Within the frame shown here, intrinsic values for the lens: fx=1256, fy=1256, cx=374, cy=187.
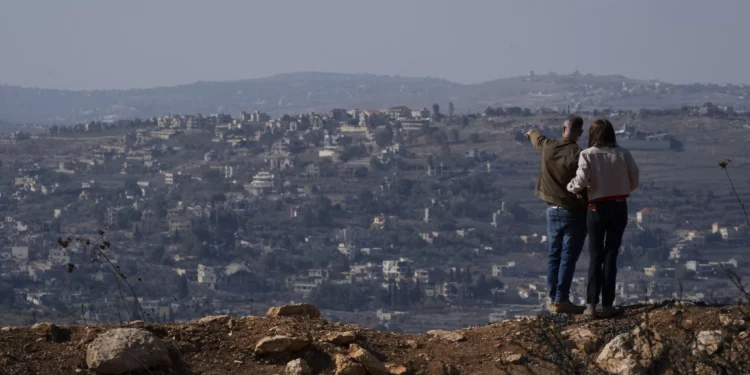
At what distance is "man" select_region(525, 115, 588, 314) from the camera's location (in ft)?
19.0

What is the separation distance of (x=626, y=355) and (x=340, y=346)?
44.7 inches

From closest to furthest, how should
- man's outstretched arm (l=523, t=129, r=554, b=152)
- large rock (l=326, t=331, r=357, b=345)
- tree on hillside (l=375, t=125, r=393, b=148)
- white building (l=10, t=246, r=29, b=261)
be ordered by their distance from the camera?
large rock (l=326, t=331, r=357, b=345) → man's outstretched arm (l=523, t=129, r=554, b=152) → white building (l=10, t=246, r=29, b=261) → tree on hillside (l=375, t=125, r=393, b=148)

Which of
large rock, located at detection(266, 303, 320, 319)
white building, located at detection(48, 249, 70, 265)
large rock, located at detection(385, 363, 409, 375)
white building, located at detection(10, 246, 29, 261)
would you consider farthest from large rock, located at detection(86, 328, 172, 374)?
white building, located at detection(10, 246, 29, 261)

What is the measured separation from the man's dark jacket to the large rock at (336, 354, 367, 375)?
1.44 meters

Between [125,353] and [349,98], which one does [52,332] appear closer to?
[125,353]

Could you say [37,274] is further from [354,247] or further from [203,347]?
[203,347]

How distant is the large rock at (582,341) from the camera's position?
495 centimetres

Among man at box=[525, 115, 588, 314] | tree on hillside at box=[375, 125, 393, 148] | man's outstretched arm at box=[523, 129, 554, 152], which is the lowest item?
tree on hillside at box=[375, 125, 393, 148]

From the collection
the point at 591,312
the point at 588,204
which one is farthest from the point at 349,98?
the point at 591,312

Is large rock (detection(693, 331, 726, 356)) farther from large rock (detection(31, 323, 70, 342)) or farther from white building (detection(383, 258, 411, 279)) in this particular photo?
white building (detection(383, 258, 411, 279))

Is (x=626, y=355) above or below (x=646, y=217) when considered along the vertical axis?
above

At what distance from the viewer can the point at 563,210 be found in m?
5.81

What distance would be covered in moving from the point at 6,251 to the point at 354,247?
17.2m

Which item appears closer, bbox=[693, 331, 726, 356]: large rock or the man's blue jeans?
bbox=[693, 331, 726, 356]: large rock
